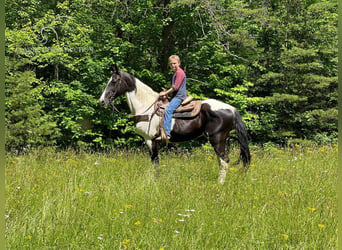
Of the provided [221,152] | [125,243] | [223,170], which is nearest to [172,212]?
[125,243]

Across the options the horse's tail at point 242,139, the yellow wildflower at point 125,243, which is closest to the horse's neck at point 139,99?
the horse's tail at point 242,139

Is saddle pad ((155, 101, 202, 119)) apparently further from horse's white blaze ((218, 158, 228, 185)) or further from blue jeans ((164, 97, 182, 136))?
horse's white blaze ((218, 158, 228, 185))

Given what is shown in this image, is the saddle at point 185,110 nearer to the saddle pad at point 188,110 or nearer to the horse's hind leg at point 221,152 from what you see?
the saddle pad at point 188,110

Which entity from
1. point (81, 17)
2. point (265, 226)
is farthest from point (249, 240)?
point (81, 17)

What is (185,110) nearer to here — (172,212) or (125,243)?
(172,212)

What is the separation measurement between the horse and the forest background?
6.20 metres

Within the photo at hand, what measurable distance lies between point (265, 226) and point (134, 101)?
3.72m

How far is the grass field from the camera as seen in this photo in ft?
8.96

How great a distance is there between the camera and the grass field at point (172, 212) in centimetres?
273

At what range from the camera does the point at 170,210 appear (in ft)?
11.1

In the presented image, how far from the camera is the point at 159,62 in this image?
44.9 ft

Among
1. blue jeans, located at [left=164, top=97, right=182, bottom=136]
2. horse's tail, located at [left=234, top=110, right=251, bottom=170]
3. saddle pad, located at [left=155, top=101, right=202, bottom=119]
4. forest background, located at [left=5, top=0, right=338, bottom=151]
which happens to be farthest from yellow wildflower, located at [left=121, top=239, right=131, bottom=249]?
forest background, located at [left=5, top=0, right=338, bottom=151]

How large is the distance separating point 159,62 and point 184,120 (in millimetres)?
8309

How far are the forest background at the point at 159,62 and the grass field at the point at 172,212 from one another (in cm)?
770
